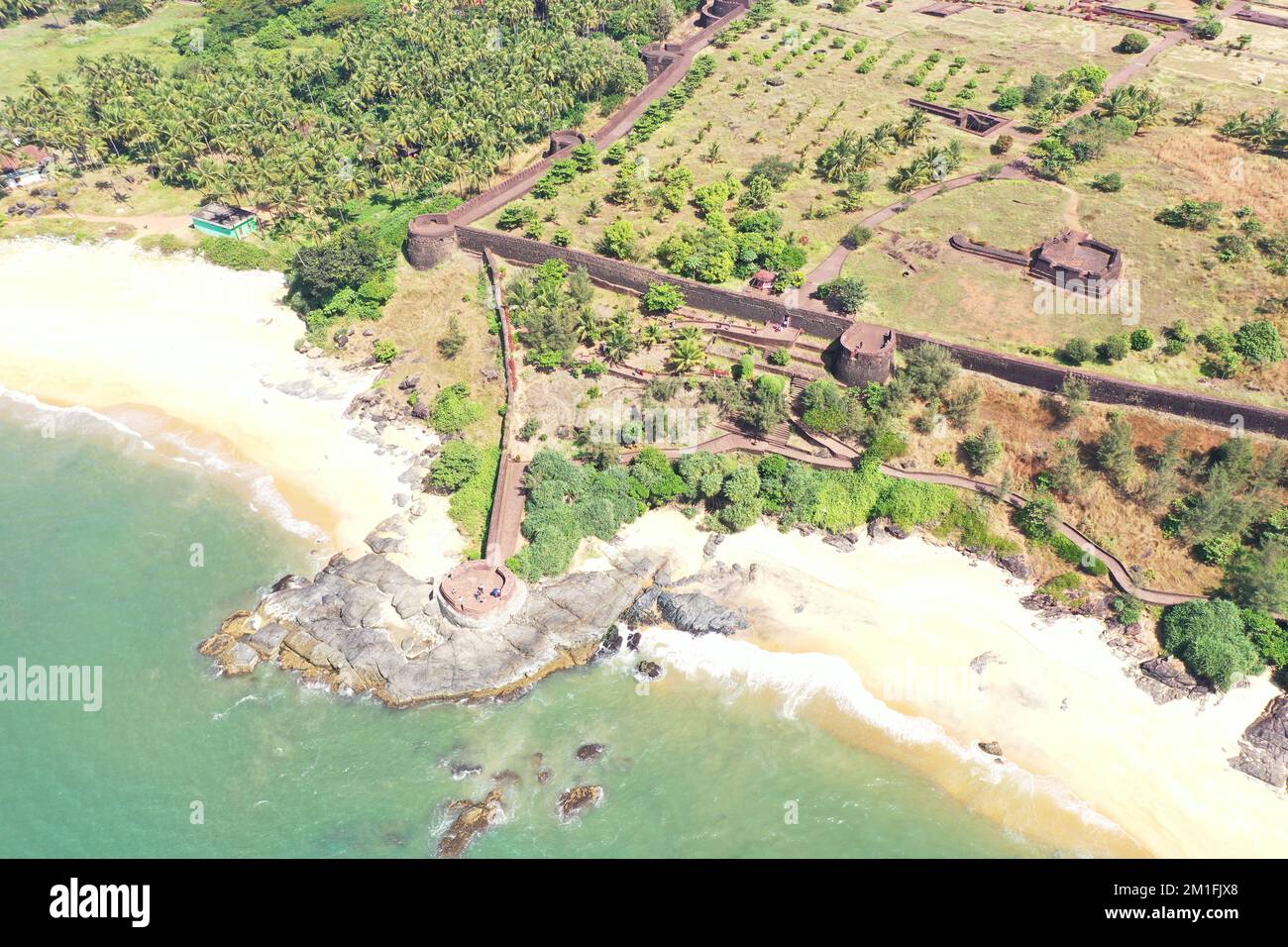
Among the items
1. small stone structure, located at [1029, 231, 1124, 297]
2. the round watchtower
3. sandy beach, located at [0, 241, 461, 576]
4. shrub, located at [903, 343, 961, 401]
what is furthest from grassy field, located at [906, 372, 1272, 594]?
the round watchtower

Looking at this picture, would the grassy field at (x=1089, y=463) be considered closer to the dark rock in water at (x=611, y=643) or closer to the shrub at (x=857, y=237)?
the shrub at (x=857, y=237)

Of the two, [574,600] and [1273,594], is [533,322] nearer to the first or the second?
[574,600]

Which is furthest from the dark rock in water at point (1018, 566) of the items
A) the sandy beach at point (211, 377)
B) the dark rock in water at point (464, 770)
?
the sandy beach at point (211, 377)

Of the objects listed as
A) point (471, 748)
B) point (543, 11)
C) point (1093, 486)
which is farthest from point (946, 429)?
point (543, 11)

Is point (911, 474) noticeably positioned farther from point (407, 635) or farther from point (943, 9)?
point (943, 9)

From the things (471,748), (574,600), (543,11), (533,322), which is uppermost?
(543,11)
